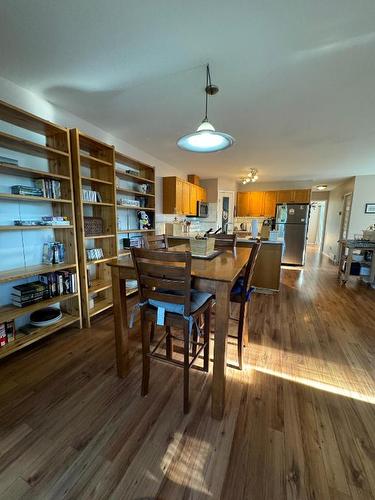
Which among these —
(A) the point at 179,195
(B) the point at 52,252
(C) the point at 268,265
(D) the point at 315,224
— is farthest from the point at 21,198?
(D) the point at 315,224

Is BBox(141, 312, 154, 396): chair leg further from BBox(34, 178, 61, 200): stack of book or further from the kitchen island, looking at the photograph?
the kitchen island

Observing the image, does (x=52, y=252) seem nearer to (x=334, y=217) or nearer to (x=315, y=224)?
(x=334, y=217)

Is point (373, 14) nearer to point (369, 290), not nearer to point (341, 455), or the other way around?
point (341, 455)

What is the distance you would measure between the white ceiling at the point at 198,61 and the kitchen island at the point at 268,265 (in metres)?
1.65

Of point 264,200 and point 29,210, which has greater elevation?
point 264,200

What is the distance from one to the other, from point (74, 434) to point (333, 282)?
15.9 feet

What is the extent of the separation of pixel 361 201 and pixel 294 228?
1.70 metres

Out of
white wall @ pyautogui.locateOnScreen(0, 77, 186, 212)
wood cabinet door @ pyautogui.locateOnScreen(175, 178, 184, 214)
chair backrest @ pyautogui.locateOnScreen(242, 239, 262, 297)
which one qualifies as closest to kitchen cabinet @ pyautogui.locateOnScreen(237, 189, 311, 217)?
wood cabinet door @ pyautogui.locateOnScreen(175, 178, 184, 214)

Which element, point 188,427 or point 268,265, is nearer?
point 188,427

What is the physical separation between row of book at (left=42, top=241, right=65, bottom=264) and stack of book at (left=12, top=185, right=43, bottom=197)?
0.54 m

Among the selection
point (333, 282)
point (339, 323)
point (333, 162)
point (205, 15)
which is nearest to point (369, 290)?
point (333, 282)

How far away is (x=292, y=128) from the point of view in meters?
2.84

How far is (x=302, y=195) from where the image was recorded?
6379 mm

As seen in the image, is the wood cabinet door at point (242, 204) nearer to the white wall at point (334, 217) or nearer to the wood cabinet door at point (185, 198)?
the wood cabinet door at point (185, 198)
